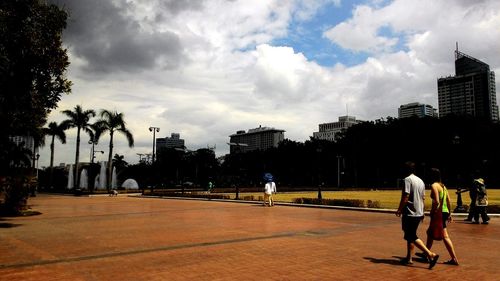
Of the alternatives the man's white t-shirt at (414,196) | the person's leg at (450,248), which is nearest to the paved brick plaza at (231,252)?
the person's leg at (450,248)

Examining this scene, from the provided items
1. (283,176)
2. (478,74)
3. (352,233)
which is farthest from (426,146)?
(352,233)

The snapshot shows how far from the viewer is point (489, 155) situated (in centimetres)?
6938

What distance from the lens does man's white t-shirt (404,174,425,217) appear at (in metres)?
7.80

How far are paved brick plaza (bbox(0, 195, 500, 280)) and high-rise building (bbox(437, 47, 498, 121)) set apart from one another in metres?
97.8

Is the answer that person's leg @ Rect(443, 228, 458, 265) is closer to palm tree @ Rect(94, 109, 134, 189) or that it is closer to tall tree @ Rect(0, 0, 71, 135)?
tall tree @ Rect(0, 0, 71, 135)

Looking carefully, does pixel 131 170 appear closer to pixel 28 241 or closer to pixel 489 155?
pixel 489 155

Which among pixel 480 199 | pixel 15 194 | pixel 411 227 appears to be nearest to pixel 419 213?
pixel 411 227

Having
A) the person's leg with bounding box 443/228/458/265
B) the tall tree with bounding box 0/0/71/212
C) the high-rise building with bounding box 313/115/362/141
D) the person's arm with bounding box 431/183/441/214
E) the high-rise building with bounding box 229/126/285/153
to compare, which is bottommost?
the person's leg with bounding box 443/228/458/265

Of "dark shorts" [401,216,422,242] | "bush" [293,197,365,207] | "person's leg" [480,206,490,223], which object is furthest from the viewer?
"bush" [293,197,365,207]

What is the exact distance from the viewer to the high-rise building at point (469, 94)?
103 m

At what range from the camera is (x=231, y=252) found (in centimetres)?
915

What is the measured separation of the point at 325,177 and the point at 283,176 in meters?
12.1

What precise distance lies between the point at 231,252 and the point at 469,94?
367 feet

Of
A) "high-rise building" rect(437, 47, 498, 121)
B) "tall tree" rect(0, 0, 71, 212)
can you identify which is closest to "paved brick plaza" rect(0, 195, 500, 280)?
"tall tree" rect(0, 0, 71, 212)
